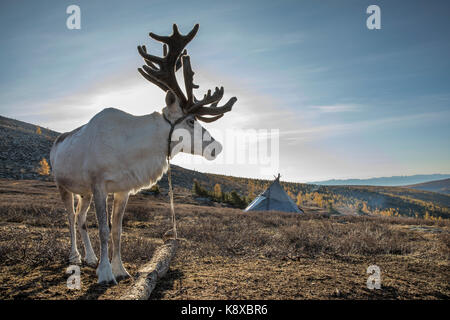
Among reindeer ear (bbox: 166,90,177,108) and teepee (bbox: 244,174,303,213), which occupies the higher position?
reindeer ear (bbox: 166,90,177,108)

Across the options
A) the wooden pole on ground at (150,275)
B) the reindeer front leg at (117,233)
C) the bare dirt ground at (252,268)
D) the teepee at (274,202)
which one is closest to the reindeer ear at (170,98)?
the reindeer front leg at (117,233)

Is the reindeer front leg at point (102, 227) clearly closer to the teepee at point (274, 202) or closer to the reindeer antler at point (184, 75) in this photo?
the reindeer antler at point (184, 75)

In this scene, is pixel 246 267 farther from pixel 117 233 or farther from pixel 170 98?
pixel 170 98

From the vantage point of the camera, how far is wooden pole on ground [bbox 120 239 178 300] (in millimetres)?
3117

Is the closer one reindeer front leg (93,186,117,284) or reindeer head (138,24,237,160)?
reindeer front leg (93,186,117,284)

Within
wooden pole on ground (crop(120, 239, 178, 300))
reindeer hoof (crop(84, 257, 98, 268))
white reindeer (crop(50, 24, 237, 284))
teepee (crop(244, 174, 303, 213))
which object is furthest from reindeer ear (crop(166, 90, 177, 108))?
teepee (crop(244, 174, 303, 213))

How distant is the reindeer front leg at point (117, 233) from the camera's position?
4402mm

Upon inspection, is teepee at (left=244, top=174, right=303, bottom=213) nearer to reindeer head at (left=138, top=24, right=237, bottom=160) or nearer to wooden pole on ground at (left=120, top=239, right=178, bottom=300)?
wooden pole on ground at (left=120, top=239, right=178, bottom=300)

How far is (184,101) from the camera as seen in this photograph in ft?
15.9

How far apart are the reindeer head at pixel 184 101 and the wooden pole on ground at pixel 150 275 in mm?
1903

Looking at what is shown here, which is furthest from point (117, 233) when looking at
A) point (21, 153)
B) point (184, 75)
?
point (21, 153)

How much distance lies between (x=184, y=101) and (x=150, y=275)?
2.83 meters

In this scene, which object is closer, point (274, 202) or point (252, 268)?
point (252, 268)

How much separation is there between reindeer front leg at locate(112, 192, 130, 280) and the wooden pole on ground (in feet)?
1.46
